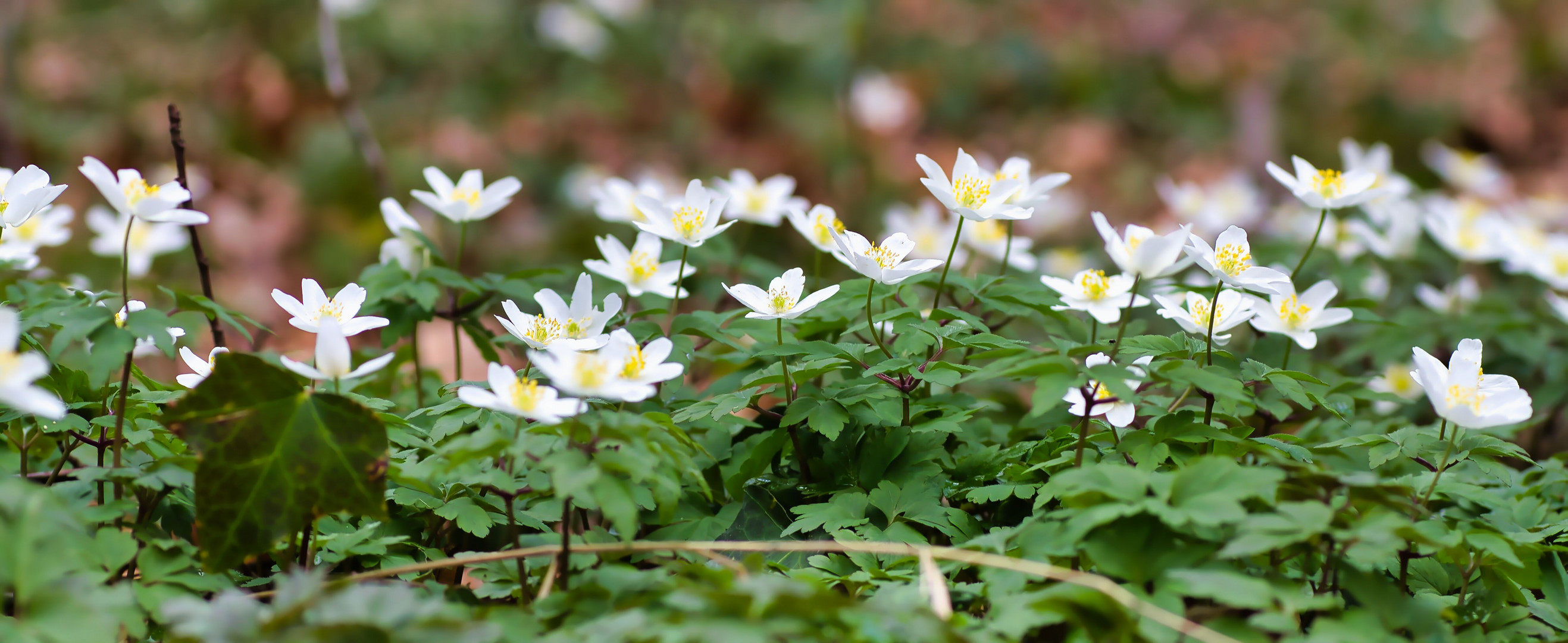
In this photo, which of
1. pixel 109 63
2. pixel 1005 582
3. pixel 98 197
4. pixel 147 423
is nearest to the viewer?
pixel 1005 582

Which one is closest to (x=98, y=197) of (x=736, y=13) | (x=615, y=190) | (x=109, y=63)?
(x=109, y=63)

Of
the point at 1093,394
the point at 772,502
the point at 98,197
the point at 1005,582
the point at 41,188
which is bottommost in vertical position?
the point at 98,197

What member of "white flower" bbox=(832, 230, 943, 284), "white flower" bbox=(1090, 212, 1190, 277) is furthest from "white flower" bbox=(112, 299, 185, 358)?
"white flower" bbox=(1090, 212, 1190, 277)

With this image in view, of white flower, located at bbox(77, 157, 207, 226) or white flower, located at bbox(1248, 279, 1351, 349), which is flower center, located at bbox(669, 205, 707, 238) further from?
white flower, located at bbox(1248, 279, 1351, 349)

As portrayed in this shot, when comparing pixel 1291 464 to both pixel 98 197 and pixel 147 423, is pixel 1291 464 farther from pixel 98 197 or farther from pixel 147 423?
pixel 98 197

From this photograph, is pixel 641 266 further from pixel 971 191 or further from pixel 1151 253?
pixel 1151 253

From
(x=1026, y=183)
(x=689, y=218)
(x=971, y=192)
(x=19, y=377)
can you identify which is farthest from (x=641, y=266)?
(x=19, y=377)
